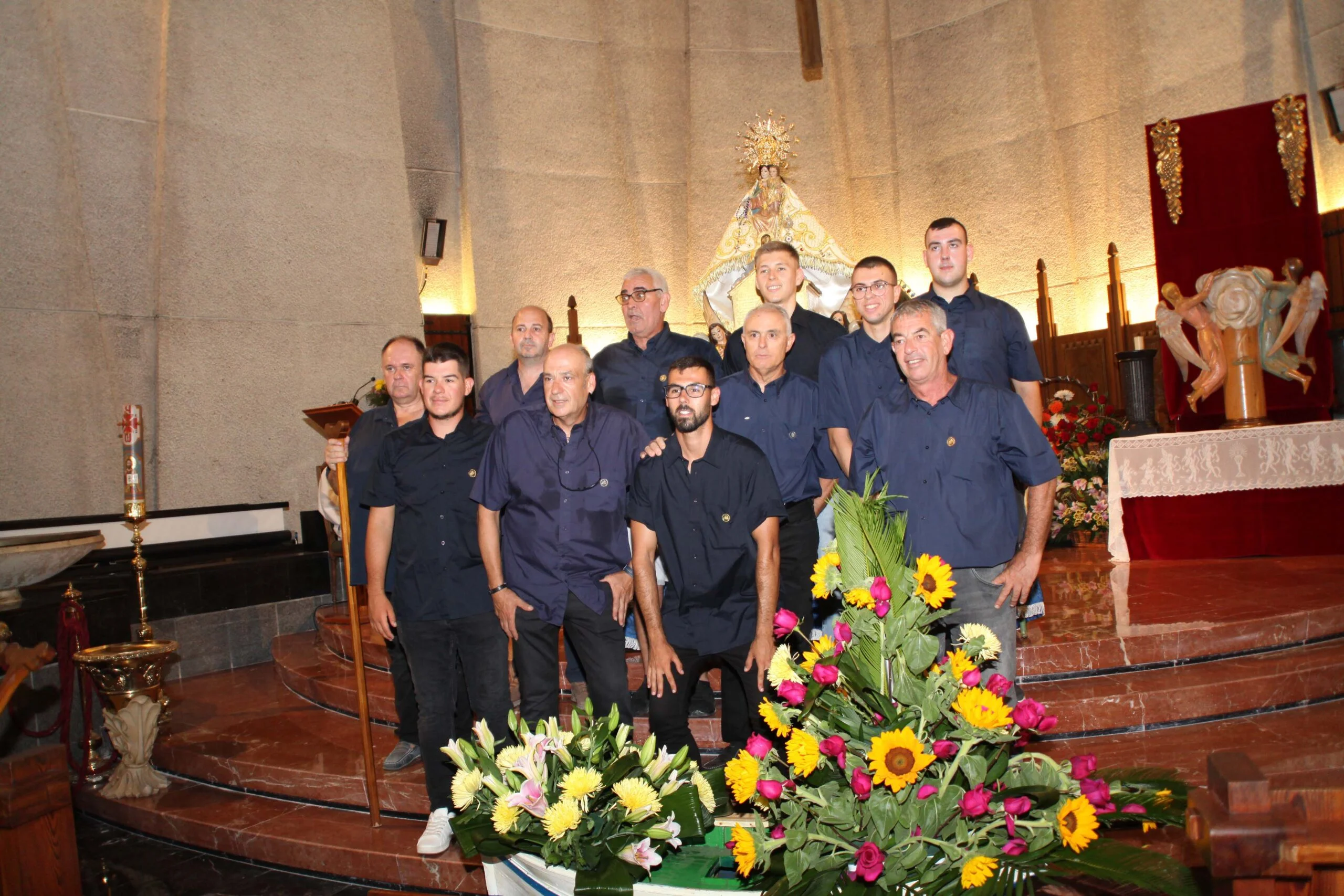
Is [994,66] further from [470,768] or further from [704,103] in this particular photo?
[470,768]

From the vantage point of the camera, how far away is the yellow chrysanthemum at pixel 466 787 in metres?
A: 2.36

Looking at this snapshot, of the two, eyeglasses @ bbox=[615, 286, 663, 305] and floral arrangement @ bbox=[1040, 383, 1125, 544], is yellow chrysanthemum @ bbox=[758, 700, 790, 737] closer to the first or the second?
eyeglasses @ bbox=[615, 286, 663, 305]

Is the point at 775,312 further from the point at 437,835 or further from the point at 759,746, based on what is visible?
the point at 437,835

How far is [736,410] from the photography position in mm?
3590

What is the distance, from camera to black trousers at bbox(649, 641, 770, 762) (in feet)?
10.6

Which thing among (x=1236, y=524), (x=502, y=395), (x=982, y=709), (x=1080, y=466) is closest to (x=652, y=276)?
(x=502, y=395)

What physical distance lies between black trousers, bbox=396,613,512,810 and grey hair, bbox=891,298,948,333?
5.57 feet

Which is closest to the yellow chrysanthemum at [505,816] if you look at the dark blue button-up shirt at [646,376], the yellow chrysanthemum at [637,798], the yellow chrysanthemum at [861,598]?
the yellow chrysanthemum at [637,798]

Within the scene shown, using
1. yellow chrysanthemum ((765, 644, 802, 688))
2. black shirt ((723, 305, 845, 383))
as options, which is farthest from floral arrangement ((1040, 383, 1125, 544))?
yellow chrysanthemum ((765, 644, 802, 688))

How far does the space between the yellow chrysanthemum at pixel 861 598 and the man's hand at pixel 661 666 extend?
4.44 feet

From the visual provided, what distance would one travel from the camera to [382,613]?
3.40 m

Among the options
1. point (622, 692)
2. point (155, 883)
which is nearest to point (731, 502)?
point (622, 692)

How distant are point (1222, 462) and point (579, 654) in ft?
14.9

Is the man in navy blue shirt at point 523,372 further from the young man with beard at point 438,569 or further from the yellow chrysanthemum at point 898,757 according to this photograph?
the yellow chrysanthemum at point 898,757
